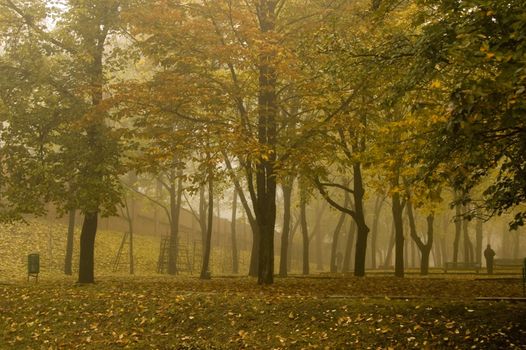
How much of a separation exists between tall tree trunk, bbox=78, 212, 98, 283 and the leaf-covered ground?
3293 mm

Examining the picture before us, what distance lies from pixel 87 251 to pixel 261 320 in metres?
9.86

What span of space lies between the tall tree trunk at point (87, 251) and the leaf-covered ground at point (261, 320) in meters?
3.29

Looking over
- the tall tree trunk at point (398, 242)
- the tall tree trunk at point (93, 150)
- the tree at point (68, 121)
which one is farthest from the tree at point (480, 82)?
the tall tree trunk at point (398, 242)

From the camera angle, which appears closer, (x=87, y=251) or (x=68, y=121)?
(x=68, y=121)

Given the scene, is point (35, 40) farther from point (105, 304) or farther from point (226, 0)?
point (105, 304)

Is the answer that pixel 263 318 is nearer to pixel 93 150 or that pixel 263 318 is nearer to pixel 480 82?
pixel 480 82

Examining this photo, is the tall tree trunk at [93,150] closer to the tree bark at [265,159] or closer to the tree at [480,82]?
the tree bark at [265,159]

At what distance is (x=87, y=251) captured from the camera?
61.6 feet

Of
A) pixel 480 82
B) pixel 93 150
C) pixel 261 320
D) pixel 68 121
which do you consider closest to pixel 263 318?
pixel 261 320

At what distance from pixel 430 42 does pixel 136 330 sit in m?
8.56

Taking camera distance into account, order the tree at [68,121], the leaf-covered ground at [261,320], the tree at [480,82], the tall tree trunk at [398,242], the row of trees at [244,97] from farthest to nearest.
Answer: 1. the tall tree trunk at [398,242]
2. the tree at [68,121]
3. the row of trees at [244,97]
4. the leaf-covered ground at [261,320]
5. the tree at [480,82]

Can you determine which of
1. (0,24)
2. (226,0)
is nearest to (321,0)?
(226,0)

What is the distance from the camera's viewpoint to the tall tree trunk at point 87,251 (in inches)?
731

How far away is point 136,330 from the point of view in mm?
11695
